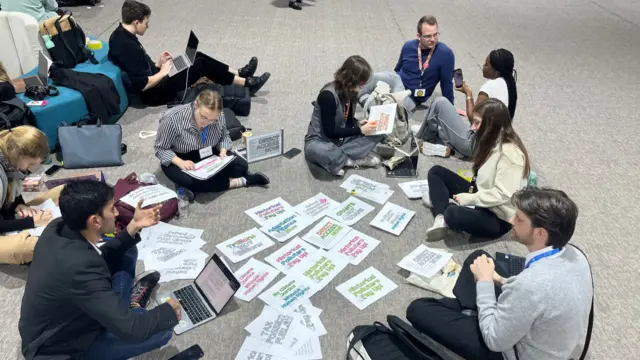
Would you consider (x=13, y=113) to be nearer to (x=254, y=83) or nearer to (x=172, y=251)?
(x=172, y=251)

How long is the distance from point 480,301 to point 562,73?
5636 millimetres

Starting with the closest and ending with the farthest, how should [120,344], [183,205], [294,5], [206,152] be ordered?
[120,344], [183,205], [206,152], [294,5]

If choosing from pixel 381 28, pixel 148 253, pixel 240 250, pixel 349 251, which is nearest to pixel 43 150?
pixel 148 253

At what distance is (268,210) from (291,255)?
21.7 inches

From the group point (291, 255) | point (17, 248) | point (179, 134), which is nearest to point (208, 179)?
point (179, 134)

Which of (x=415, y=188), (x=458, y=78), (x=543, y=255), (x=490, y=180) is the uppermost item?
(x=458, y=78)

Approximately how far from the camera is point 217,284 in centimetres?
280

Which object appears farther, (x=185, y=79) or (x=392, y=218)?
(x=185, y=79)

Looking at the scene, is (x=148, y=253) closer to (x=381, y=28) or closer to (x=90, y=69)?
(x=90, y=69)

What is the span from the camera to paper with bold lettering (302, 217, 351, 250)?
3439mm

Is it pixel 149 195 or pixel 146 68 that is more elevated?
pixel 146 68

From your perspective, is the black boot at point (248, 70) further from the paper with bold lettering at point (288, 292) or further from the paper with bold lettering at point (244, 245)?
the paper with bold lettering at point (288, 292)

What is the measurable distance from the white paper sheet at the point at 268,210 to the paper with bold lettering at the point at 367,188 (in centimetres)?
58

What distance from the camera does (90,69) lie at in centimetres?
491
